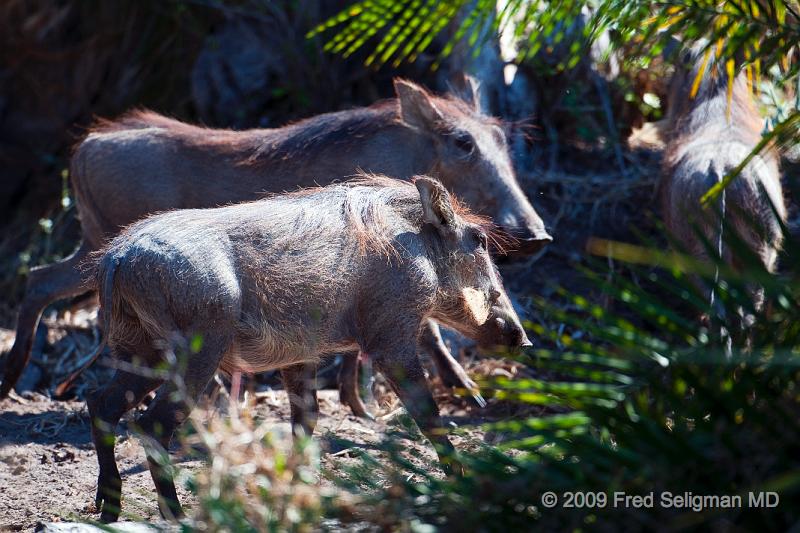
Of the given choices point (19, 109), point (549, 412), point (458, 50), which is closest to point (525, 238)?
point (549, 412)

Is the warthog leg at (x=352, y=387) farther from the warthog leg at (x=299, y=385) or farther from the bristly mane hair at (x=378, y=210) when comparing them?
the bristly mane hair at (x=378, y=210)

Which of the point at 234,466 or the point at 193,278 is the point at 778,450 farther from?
the point at 193,278

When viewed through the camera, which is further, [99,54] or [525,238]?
[99,54]

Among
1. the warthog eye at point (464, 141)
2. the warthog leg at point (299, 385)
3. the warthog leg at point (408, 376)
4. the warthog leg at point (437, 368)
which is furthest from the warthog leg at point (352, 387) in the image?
the warthog eye at point (464, 141)

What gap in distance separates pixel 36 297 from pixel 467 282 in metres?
2.65

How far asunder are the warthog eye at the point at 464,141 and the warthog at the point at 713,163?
45.9 inches

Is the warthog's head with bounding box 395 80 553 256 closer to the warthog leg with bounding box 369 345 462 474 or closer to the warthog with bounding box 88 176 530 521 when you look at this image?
the warthog with bounding box 88 176 530 521

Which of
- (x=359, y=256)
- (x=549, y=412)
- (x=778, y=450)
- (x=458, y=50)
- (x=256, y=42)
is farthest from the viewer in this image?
(x=256, y=42)

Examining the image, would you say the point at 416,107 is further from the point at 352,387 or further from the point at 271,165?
the point at 352,387

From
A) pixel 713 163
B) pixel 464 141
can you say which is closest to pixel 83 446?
pixel 464 141

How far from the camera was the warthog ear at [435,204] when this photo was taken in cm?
408

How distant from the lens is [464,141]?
18.7ft

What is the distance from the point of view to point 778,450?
1.82 meters

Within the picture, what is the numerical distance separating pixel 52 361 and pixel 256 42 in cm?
348
